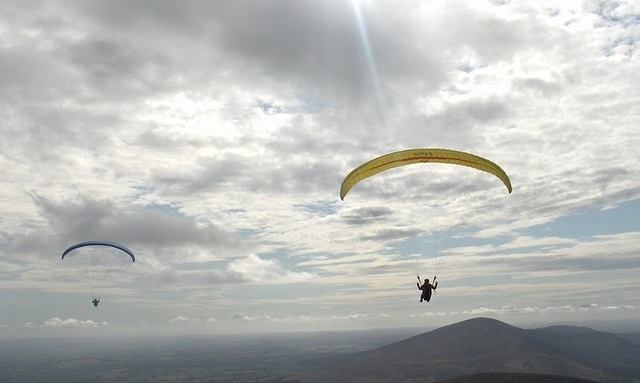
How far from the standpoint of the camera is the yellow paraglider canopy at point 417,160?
1586 inches

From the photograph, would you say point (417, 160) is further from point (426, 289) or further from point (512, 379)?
point (512, 379)

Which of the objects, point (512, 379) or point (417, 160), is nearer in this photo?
point (417, 160)

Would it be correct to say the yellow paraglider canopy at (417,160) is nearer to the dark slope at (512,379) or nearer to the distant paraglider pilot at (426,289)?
the distant paraglider pilot at (426,289)

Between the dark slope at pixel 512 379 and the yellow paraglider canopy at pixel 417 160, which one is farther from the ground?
the yellow paraglider canopy at pixel 417 160

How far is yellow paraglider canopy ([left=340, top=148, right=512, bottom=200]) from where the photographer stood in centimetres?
4028

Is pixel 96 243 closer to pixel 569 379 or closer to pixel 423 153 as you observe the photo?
pixel 423 153

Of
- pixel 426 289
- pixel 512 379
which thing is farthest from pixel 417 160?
pixel 512 379

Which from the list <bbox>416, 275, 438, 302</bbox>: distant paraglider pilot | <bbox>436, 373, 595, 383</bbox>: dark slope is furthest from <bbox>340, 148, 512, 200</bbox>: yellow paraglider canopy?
<bbox>436, 373, 595, 383</bbox>: dark slope

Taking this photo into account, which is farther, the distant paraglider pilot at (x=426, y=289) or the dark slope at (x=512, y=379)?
the dark slope at (x=512, y=379)

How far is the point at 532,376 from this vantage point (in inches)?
7392

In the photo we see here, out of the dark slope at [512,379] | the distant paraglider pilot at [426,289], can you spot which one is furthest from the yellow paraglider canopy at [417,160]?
the dark slope at [512,379]

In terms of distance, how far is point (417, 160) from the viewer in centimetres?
4038

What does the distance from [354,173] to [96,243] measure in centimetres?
5494

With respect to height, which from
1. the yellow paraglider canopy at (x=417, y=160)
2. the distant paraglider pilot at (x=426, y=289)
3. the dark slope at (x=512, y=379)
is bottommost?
the dark slope at (x=512, y=379)
